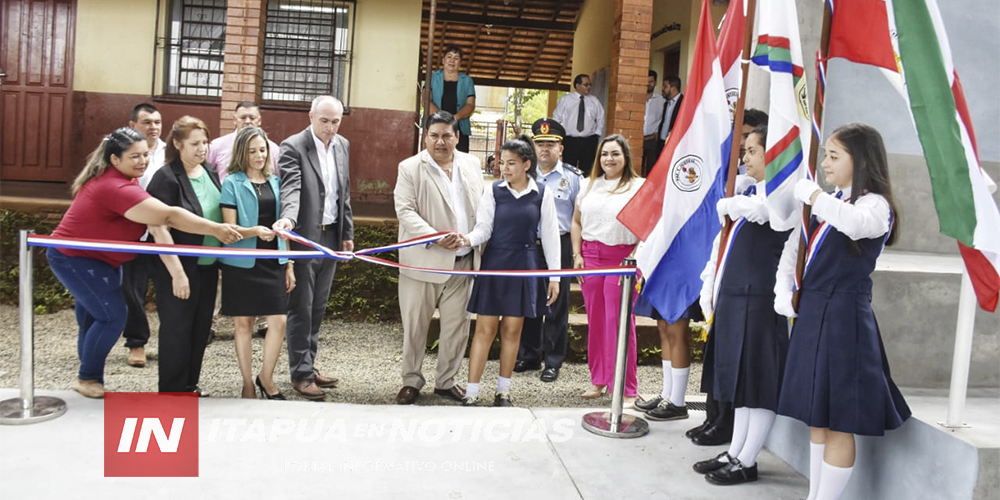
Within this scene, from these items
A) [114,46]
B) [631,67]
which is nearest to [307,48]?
[114,46]

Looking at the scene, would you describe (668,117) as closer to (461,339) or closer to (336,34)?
(336,34)

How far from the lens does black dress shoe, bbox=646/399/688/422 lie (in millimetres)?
4590

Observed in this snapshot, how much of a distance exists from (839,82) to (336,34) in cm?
723

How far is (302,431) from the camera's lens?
13.2ft

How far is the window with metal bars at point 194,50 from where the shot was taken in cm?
983

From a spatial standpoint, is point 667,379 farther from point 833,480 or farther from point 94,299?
point 94,299

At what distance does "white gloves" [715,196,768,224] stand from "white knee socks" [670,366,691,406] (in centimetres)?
133

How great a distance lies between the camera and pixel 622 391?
4324 millimetres

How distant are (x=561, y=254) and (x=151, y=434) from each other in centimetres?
329

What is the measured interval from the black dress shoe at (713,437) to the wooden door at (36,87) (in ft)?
29.1

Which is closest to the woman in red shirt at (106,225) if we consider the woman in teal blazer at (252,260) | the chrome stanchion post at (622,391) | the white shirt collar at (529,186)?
the woman in teal blazer at (252,260)

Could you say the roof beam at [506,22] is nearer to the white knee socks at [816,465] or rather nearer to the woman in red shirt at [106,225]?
the woman in red shirt at [106,225]

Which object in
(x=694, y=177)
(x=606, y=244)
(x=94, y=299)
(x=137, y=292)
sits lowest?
(x=137, y=292)

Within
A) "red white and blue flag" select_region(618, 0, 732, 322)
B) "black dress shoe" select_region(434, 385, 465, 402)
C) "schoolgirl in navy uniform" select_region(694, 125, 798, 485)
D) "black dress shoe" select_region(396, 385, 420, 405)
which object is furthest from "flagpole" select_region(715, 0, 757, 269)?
"black dress shoe" select_region(396, 385, 420, 405)
